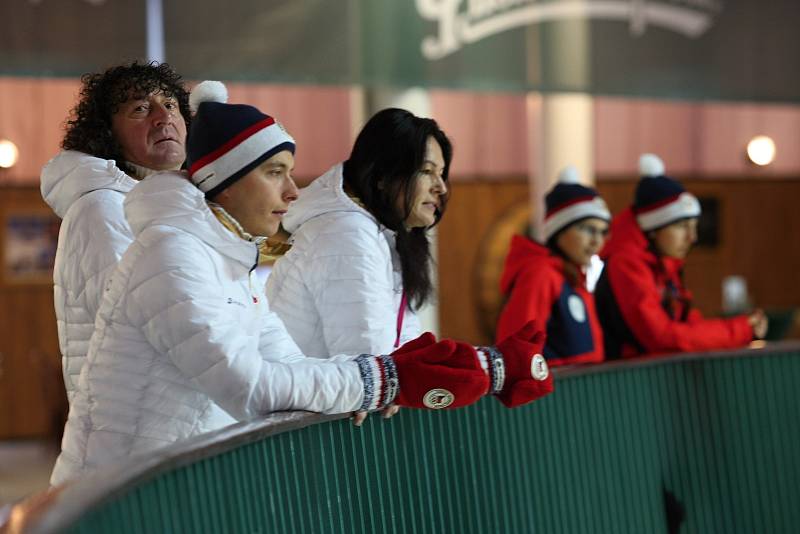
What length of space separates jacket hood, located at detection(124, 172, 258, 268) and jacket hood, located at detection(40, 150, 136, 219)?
1.59 ft

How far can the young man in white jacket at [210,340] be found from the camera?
7.27 ft

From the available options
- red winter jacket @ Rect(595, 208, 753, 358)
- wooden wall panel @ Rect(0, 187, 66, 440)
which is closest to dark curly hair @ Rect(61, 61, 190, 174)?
red winter jacket @ Rect(595, 208, 753, 358)

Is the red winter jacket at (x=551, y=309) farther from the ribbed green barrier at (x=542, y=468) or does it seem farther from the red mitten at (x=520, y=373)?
the red mitten at (x=520, y=373)

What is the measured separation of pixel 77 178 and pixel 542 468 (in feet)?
4.90

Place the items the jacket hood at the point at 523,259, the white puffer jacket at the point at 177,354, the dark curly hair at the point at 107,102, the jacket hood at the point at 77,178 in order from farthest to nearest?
the jacket hood at the point at 523,259 < the dark curly hair at the point at 107,102 < the jacket hood at the point at 77,178 < the white puffer jacket at the point at 177,354

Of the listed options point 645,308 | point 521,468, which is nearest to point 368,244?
point 521,468

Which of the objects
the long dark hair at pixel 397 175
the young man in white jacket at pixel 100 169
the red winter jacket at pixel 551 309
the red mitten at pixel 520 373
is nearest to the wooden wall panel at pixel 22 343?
the red winter jacket at pixel 551 309

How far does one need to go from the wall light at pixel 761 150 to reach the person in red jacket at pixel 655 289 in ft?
25.4

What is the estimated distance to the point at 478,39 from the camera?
24.8ft

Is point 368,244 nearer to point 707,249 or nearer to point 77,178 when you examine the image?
point 77,178

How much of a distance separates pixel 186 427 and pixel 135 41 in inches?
180

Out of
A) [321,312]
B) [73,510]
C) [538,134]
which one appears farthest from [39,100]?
[73,510]

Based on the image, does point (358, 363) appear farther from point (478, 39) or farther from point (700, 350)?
point (478, 39)

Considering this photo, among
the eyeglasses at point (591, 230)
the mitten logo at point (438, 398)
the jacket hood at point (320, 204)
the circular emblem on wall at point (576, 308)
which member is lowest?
the circular emblem on wall at point (576, 308)
